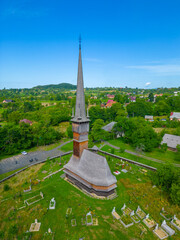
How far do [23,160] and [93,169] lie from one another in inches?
919

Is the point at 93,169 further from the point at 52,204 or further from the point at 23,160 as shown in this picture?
the point at 23,160

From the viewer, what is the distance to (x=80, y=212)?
1861cm

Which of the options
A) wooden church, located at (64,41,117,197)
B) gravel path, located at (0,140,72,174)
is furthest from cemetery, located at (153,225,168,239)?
gravel path, located at (0,140,72,174)

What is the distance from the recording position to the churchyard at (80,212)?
15828 millimetres

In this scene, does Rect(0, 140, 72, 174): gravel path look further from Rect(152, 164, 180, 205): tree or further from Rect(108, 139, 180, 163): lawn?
Rect(152, 164, 180, 205): tree

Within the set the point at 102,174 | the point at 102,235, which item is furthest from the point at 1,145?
the point at 102,235

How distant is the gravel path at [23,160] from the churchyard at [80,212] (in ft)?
22.0

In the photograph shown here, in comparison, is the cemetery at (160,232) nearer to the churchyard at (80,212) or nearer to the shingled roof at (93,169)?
the churchyard at (80,212)

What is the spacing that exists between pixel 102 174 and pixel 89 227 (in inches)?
266

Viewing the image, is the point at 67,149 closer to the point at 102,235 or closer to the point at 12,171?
the point at 12,171

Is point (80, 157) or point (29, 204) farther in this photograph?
point (80, 157)

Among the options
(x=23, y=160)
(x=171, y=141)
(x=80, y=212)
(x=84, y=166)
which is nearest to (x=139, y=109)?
(x=171, y=141)

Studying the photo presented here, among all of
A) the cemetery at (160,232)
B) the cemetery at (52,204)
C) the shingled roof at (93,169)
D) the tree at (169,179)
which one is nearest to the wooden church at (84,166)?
the shingled roof at (93,169)

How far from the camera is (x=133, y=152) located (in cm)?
3853
